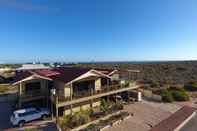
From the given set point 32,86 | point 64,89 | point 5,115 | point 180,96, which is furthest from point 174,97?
point 5,115

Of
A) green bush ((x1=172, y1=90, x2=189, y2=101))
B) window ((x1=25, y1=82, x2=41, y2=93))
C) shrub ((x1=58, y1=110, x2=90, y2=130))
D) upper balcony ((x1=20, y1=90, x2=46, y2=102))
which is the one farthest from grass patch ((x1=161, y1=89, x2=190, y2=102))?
window ((x1=25, y1=82, x2=41, y2=93))

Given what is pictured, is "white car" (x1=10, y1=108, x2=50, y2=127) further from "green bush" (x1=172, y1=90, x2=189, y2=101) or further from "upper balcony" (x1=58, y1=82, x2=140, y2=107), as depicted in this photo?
"green bush" (x1=172, y1=90, x2=189, y2=101)

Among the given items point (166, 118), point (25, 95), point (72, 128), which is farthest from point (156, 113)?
point (25, 95)

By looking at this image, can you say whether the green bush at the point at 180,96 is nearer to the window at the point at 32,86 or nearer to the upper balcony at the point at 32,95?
the upper balcony at the point at 32,95

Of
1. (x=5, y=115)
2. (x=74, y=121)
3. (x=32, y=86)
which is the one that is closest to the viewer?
(x=74, y=121)

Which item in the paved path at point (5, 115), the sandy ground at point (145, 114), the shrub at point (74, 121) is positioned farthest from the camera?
the paved path at point (5, 115)

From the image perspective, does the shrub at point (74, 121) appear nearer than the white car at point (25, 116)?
Yes

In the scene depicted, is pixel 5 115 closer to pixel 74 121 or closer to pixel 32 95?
pixel 32 95

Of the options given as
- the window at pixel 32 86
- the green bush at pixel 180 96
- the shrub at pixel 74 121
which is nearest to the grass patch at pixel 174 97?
the green bush at pixel 180 96
